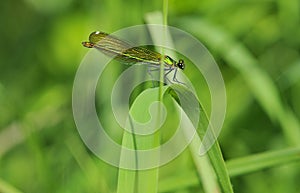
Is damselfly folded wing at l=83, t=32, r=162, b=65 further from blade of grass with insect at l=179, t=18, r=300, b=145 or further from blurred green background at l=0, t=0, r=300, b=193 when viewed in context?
blade of grass with insect at l=179, t=18, r=300, b=145

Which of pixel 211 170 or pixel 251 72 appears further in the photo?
pixel 251 72

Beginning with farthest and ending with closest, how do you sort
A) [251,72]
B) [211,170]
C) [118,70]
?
[251,72] < [118,70] < [211,170]

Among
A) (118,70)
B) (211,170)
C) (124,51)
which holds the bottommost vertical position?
(211,170)

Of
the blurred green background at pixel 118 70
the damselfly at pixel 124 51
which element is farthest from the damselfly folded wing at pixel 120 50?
the blurred green background at pixel 118 70

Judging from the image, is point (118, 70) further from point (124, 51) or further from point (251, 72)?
point (124, 51)

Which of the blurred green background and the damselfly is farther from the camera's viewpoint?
the blurred green background

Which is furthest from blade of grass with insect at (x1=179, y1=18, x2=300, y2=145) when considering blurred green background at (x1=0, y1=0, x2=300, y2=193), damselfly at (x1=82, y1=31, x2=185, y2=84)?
damselfly at (x1=82, y1=31, x2=185, y2=84)

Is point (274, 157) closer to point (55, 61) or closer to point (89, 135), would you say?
point (89, 135)

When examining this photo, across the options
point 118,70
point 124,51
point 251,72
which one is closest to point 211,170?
point 124,51

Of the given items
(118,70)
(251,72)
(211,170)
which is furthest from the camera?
(251,72)

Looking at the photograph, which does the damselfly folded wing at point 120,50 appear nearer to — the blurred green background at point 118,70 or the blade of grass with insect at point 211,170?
the blade of grass with insect at point 211,170
